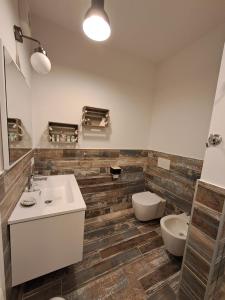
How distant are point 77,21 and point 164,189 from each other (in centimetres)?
257

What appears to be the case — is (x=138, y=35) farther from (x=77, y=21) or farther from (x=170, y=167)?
(x=170, y=167)

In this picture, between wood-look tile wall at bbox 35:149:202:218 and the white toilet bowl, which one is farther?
wood-look tile wall at bbox 35:149:202:218

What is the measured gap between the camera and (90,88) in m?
2.00

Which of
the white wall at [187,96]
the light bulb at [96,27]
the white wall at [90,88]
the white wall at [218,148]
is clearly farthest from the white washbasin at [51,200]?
the white wall at [187,96]

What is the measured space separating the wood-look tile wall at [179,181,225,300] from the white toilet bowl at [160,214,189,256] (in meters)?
0.37

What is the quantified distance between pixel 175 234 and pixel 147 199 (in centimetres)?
69

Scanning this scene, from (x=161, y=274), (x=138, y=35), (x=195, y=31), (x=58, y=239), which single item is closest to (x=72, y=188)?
(x=58, y=239)

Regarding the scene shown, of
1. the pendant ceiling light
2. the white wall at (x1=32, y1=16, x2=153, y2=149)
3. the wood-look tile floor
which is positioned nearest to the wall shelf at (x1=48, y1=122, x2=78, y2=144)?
the white wall at (x1=32, y1=16, x2=153, y2=149)

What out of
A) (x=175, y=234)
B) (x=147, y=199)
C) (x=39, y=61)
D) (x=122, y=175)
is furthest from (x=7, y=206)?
(x=147, y=199)

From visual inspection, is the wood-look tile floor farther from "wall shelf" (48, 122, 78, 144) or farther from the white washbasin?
"wall shelf" (48, 122, 78, 144)

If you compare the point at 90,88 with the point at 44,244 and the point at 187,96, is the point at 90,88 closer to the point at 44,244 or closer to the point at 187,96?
the point at 187,96

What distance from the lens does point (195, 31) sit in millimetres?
1660

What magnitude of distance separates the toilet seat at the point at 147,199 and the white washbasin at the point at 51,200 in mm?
1086

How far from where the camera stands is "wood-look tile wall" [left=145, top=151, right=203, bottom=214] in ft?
6.04
